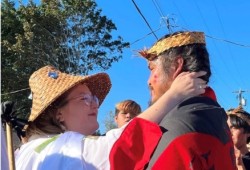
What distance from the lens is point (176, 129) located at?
1658mm

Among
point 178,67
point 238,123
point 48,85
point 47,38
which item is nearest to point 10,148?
point 48,85

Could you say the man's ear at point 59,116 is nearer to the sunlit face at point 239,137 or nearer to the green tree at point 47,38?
the sunlit face at point 239,137

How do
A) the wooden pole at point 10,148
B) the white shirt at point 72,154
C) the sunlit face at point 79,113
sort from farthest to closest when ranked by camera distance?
the sunlit face at point 79,113
the white shirt at point 72,154
the wooden pole at point 10,148

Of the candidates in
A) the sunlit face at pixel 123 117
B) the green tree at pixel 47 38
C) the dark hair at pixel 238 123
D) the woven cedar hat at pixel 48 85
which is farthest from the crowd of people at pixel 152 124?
the green tree at pixel 47 38

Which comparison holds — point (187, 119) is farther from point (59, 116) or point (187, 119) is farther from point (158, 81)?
point (59, 116)

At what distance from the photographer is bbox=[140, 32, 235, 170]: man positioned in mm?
1612

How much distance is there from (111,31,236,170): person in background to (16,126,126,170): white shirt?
0.51ft

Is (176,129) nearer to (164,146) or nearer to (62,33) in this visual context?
(164,146)

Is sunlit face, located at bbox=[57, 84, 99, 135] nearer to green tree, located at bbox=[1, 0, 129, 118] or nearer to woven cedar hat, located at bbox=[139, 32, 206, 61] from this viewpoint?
woven cedar hat, located at bbox=[139, 32, 206, 61]

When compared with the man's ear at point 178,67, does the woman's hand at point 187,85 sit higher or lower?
lower

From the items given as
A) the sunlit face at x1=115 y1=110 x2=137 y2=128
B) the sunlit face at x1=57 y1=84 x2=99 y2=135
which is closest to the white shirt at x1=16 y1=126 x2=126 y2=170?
the sunlit face at x1=57 y1=84 x2=99 y2=135

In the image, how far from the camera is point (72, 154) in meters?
1.91

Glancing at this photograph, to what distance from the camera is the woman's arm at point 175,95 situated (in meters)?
1.82

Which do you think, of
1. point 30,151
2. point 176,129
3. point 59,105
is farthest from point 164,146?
point 59,105
